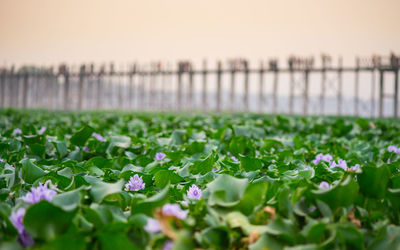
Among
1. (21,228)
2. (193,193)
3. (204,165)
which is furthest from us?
(204,165)

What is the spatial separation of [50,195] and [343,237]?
1052 millimetres

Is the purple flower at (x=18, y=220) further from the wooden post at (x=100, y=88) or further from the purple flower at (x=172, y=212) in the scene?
the wooden post at (x=100, y=88)

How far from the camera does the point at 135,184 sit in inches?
75.2

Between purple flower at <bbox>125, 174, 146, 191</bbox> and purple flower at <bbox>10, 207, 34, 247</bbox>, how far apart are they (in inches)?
28.1

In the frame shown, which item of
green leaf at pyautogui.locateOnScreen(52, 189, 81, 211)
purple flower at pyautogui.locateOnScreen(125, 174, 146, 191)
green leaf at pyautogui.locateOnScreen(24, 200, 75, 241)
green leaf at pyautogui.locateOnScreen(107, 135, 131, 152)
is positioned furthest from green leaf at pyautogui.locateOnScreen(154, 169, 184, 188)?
green leaf at pyautogui.locateOnScreen(107, 135, 131, 152)

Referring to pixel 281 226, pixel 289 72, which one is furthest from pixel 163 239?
pixel 289 72

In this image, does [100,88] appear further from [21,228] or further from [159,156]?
[21,228]

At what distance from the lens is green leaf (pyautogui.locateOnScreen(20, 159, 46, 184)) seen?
185 cm

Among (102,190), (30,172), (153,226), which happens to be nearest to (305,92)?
(30,172)

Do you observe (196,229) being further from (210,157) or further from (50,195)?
(210,157)

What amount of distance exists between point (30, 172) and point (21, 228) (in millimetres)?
725

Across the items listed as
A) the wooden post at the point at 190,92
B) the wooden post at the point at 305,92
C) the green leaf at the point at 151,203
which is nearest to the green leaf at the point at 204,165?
the green leaf at the point at 151,203

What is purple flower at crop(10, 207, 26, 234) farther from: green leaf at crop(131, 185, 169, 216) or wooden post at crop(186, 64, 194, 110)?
wooden post at crop(186, 64, 194, 110)

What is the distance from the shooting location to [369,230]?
1347mm
